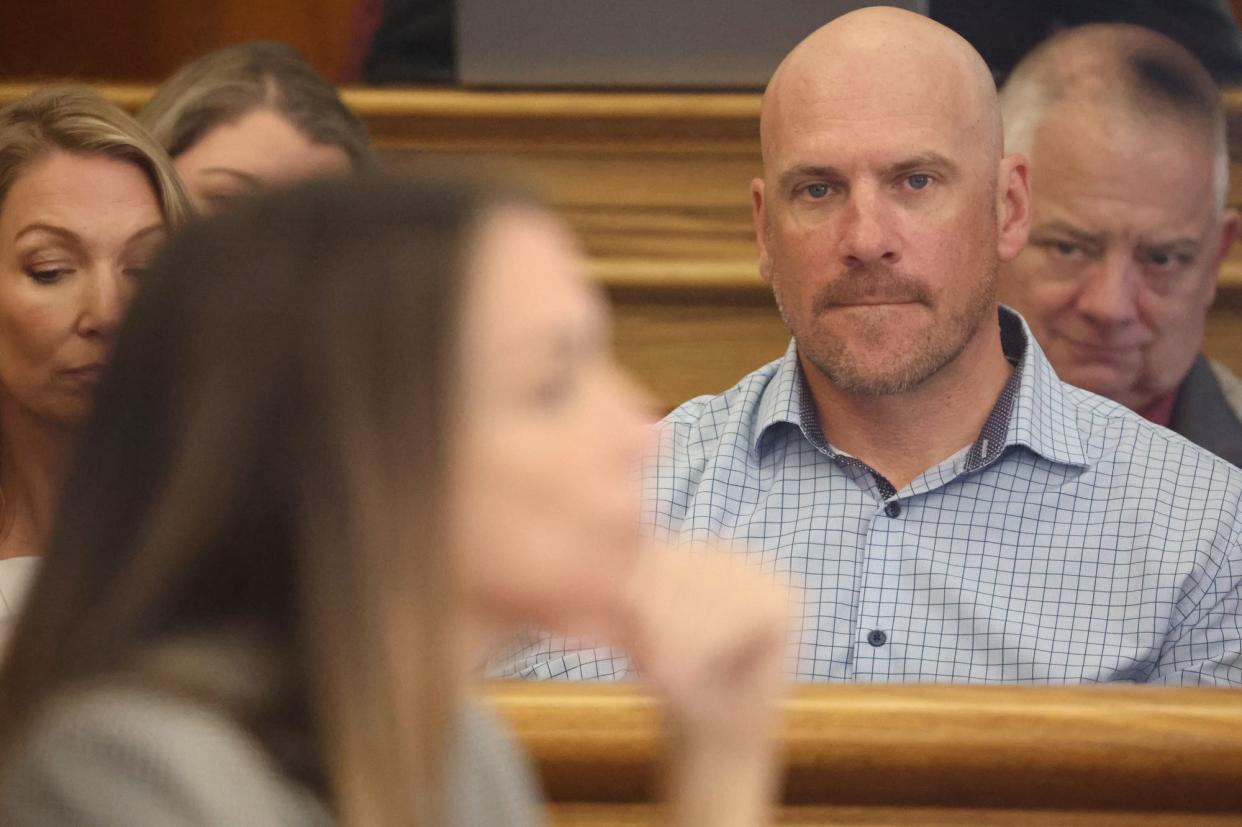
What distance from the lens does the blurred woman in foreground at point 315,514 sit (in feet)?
1.58

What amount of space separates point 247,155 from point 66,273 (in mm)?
Answer: 272

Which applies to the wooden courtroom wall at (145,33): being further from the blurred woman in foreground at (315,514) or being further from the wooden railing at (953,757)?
the blurred woman in foreground at (315,514)

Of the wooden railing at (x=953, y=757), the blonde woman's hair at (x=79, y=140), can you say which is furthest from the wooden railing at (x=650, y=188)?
the wooden railing at (x=953, y=757)

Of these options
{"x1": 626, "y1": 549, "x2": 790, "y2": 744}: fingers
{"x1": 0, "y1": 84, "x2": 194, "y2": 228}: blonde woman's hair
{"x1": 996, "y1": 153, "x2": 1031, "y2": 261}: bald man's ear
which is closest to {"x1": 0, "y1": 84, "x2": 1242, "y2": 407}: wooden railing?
{"x1": 996, "y1": 153, "x2": 1031, "y2": 261}: bald man's ear

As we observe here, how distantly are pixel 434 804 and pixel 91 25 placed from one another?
1.35 m

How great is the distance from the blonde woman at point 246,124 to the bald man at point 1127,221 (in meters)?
0.59

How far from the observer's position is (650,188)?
1.62 metres

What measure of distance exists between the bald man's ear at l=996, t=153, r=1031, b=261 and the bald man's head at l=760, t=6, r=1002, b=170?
0.05 ft

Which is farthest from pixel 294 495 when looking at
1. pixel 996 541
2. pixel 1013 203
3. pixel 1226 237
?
pixel 1226 237

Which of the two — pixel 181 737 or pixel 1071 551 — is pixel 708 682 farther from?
pixel 1071 551

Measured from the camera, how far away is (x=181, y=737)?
471 mm

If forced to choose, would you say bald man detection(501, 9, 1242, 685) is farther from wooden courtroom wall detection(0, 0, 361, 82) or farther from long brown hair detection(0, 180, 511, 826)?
long brown hair detection(0, 180, 511, 826)

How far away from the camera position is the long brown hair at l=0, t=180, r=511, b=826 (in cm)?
48

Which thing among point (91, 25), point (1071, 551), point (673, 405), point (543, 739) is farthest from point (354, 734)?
point (91, 25)
